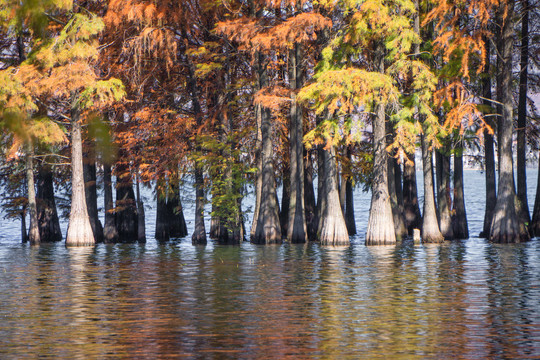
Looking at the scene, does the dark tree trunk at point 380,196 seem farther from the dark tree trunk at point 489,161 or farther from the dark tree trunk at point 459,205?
the dark tree trunk at point 489,161

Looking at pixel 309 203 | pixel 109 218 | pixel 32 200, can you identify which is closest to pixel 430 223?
pixel 309 203

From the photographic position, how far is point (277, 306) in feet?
50.4

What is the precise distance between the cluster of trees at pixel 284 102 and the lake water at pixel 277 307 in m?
7.06

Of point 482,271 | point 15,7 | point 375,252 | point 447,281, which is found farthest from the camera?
point 375,252

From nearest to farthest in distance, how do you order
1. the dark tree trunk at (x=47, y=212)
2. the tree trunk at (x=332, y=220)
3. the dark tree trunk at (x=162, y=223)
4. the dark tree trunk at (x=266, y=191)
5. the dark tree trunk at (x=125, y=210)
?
1. the tree trunk at (x=332, y=220)
2. the dark tree trunk at (x=266, y=191)
3. the dark tree trunk at (x=125, y=210)
4. the dark tree trunk at (x=162, y=223)
5. the dark tree trunk at (x=47, y=212)

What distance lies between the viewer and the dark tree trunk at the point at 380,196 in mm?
33156

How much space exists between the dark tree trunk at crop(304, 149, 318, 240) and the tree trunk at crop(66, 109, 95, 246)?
36.3 feet

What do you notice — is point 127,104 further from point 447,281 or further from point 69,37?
point 447,281

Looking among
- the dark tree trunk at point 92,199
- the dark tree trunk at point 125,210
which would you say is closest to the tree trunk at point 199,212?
the dark tree trunk at point 125,210

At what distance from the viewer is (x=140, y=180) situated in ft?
127

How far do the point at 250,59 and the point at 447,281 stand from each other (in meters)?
21.8

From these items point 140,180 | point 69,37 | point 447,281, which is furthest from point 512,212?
point 69,37

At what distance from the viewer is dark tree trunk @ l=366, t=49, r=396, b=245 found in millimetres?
33156

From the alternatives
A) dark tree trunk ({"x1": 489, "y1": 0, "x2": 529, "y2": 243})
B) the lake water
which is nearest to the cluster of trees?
dark tree trunk ({"x1": 489, "y1": 0, "x2": 529, "y2": 243})
